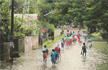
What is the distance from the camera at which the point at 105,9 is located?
44812 millimetres

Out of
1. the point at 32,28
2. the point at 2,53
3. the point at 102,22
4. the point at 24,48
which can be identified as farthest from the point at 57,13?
the point at 2,53

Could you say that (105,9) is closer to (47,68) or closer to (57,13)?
(57,13)

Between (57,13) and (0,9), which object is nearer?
(0,9)

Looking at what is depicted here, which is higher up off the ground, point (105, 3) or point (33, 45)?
point (105, 3)

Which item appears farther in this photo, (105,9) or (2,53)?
(105,9)

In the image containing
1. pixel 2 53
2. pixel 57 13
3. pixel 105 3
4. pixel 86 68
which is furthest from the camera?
pixel 57 13

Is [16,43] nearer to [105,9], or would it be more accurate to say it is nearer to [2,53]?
[2,53]

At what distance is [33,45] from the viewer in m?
32.7

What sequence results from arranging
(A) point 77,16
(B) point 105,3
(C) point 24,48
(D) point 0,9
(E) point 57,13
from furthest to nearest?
(E) point 57,13
(A) point 77,16
(B) point 105,3
(C) point 24,48
(D) point 0,9

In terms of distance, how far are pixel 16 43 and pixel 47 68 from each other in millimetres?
10168

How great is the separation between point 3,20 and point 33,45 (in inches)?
356

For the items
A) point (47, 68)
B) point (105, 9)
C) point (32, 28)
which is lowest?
point (47, 68)

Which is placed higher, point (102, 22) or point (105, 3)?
point (105, 3)

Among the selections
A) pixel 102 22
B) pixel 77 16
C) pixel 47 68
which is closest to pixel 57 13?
pixel 77 16
